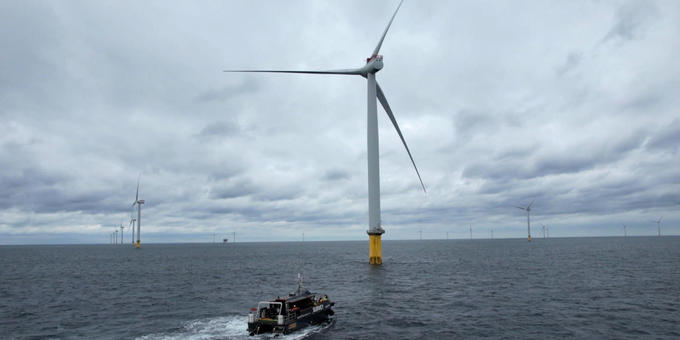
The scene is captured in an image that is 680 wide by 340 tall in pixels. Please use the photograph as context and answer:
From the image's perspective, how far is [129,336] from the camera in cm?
→ 4581

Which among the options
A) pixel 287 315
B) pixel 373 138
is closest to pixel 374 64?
pixel 373 138

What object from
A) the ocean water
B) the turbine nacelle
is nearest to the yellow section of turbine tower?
the ocean water

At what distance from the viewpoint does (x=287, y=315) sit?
45.2 m

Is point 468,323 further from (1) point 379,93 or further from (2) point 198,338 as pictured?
(1) point 379,93

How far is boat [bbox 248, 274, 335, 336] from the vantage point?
44306mm

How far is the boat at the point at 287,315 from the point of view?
4431cm

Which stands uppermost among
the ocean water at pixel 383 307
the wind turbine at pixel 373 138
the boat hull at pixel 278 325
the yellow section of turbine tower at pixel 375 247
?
the wind turbine at pixel 373 138

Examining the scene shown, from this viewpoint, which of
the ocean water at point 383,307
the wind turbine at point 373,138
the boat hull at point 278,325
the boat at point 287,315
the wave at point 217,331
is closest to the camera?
the boat hull at point 278,325

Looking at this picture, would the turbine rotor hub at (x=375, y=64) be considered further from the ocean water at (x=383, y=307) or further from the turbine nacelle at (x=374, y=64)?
the ocean water at (x=383, y=307)

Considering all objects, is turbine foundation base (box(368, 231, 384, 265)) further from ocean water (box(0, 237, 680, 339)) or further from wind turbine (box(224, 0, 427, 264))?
ocean water (box(0, 237, 680, 339))

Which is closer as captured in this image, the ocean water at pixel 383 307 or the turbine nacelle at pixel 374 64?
the ocean water at pixel 383 307

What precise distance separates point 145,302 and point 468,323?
51173 mm

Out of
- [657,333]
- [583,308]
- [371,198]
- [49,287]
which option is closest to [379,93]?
[371,198]

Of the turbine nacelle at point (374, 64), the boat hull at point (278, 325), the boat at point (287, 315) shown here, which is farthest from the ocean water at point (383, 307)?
the turbine nacelle at point (374, 64)
